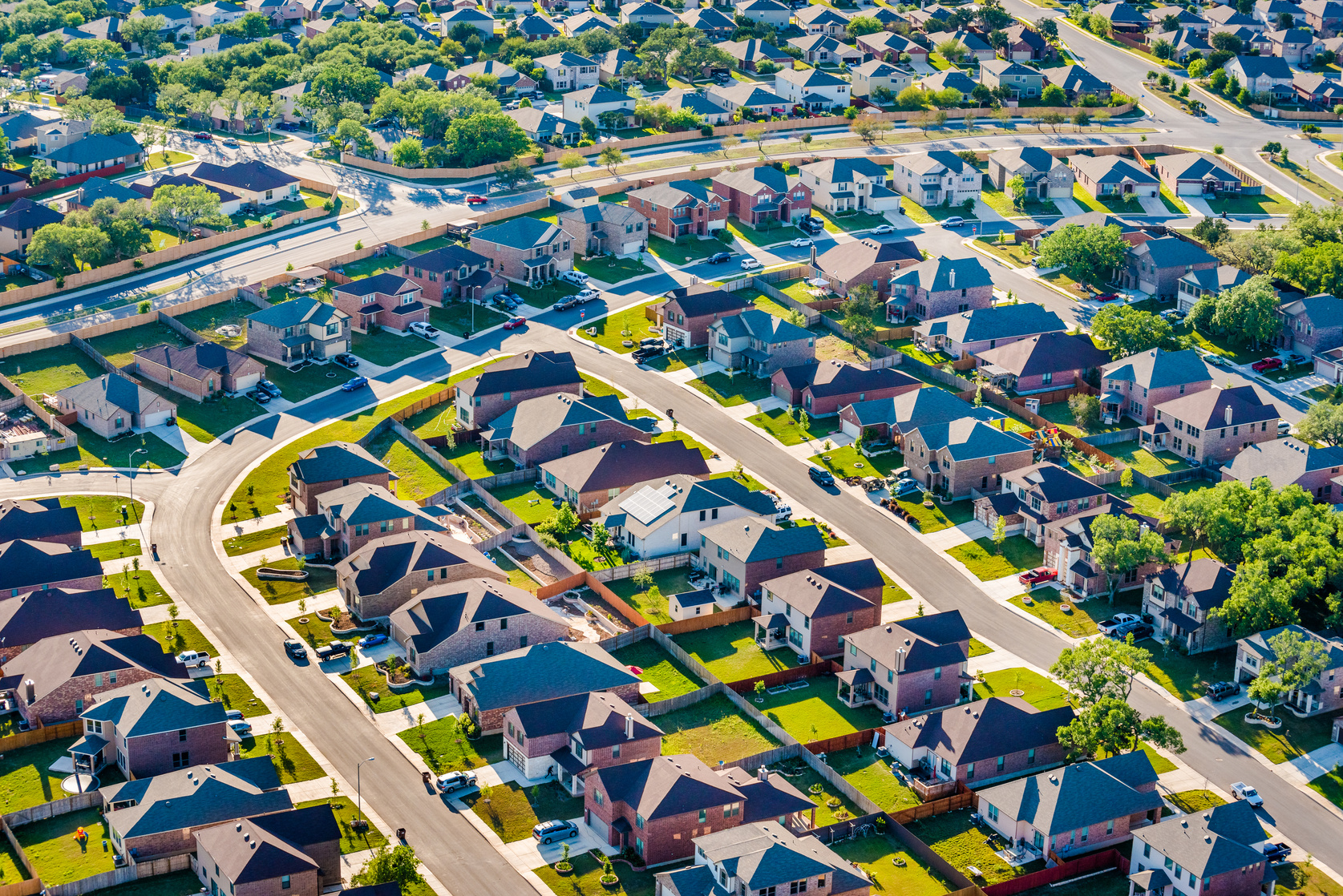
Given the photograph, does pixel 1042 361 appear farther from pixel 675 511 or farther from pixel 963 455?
pixel 675 511

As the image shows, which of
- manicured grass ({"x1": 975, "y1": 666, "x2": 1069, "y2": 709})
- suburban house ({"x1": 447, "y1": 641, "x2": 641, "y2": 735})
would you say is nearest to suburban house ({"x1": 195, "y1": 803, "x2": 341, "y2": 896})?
suburban house ({"x1": 447, "y1": 641, "x2": 641, "y2": 735})

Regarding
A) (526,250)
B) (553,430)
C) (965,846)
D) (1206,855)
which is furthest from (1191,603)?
(526,250)

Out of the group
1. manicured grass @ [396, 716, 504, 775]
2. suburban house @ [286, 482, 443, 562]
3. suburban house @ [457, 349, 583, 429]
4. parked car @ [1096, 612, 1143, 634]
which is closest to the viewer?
manicured grass @ [396, 716, 504, 775]

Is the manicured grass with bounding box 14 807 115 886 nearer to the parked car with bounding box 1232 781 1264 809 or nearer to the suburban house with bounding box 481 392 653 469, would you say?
the suburban house with bounding box 481 392 653 469

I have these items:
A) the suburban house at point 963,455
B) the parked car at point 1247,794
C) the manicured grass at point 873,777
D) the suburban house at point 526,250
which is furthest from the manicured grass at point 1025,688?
the suburban house at point 526,250

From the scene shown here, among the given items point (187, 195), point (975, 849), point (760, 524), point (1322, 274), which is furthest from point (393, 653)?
point (1322, 274)

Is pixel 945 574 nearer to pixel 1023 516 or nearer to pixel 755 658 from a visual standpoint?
pixel 1023 516
